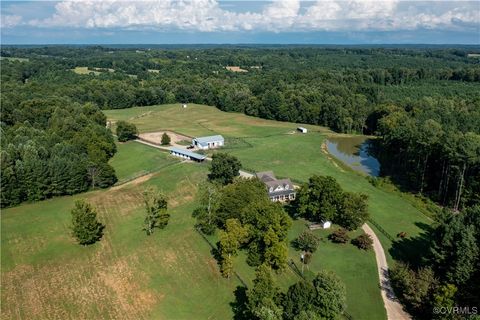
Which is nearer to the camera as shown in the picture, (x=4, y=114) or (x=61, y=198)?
(x=61, y=198)

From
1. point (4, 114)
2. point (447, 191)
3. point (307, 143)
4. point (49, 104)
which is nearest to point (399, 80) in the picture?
point (307, 143)

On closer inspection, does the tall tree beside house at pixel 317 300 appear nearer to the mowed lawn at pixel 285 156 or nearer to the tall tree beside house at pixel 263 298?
the tall tree beside house at pixel 263 298

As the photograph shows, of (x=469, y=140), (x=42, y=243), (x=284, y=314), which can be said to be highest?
(x=469, y=140)

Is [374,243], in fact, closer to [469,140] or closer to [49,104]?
[469,140]

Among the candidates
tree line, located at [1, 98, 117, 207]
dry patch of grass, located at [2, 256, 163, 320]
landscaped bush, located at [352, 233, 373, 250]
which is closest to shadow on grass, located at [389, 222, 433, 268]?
landscaped bush, located at [352, 233, 373, 250]

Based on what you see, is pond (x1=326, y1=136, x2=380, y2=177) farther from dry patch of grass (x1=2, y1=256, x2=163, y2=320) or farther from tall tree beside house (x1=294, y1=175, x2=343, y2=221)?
dry patch of grass (x1=2, y1=256, x2=163, y2=320)

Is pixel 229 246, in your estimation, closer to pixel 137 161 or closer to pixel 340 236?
pixel 340 236
